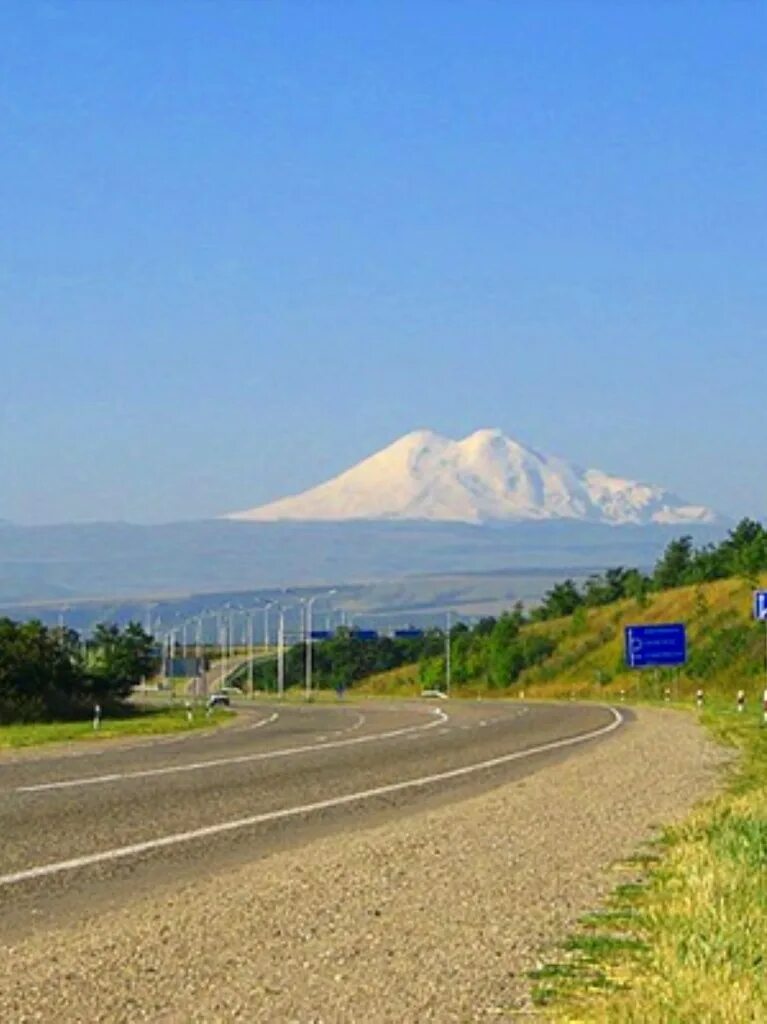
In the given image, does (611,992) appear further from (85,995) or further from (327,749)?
(327,749)

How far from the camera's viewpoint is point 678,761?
34.6 meters

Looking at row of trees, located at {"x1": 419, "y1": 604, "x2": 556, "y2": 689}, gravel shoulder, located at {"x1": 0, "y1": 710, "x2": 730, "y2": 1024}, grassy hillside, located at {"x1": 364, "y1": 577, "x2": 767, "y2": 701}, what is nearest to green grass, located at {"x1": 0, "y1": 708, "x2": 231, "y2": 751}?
gravel shoulder, located at {"x1": 0, "y1": 710, "x2": 730, "y2": 1024}

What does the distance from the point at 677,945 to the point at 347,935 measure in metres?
2.17

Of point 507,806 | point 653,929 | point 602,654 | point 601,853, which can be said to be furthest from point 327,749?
point 602,654

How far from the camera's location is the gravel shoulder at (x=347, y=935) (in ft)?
32.8

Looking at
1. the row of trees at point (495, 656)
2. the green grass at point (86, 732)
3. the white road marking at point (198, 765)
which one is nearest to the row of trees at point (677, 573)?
the row of trees at point (495, 656)

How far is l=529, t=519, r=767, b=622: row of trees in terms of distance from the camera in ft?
436

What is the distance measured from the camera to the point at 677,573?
6142 inches

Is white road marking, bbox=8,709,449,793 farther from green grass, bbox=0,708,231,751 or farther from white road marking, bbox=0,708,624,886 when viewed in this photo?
green grass, bbox=0,708,231,751

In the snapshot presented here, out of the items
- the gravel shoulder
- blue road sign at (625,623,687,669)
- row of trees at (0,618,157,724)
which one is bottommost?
the gravel shoulder

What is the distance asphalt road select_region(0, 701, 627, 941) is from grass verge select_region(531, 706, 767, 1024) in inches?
135

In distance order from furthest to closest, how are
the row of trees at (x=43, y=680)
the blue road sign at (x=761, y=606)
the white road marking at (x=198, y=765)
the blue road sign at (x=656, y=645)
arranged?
the blue road sign at (x=656, y=645), the row of trees at (x=43, y=680), the blue road sign at (x=761, y=606), the white road marking at (x=198, y=765)

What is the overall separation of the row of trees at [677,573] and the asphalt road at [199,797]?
84.0m

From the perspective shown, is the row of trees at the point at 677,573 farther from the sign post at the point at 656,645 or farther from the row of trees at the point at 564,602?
the sign post at the point at 656,645
